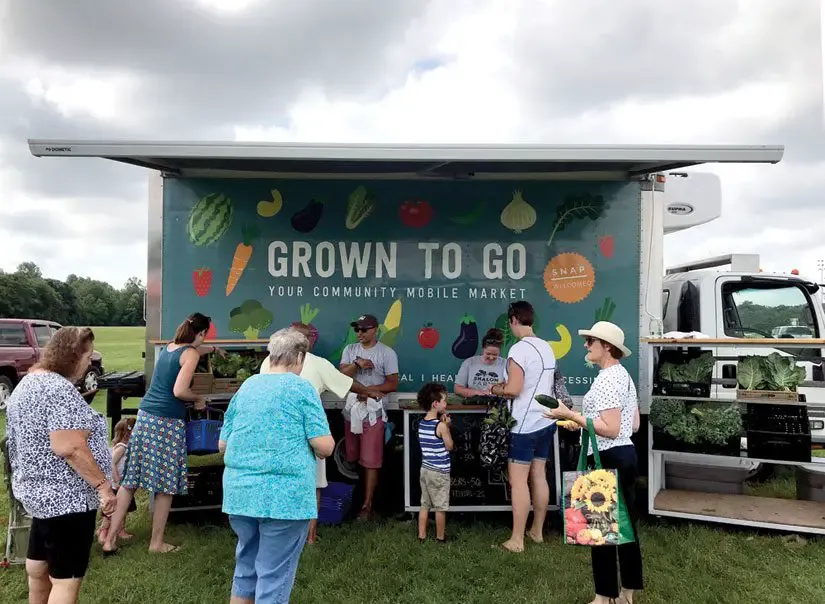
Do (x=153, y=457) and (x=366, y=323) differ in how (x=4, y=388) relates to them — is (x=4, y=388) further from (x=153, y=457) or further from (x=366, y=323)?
(x=366, y=323)

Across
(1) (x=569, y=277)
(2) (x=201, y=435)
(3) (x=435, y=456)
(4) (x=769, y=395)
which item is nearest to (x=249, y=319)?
(2) (x=201, y=435)

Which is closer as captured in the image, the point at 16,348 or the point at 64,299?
the point at 16,348

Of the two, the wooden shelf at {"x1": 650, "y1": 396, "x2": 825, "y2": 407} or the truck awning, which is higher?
the truck awning

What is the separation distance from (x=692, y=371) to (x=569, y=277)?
123cm

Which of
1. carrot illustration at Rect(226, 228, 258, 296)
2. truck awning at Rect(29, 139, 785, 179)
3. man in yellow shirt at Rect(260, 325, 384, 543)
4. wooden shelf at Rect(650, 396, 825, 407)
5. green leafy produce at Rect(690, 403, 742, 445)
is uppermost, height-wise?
truck awning at Rect(29, 139, 785, 179)

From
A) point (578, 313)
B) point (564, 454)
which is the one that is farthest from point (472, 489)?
point (578, 313)

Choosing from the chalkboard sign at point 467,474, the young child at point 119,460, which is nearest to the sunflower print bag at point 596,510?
the chalkboard sign at point 467,474

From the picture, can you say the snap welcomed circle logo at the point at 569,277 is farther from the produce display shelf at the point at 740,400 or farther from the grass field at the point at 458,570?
the grass field at the point at 458,570

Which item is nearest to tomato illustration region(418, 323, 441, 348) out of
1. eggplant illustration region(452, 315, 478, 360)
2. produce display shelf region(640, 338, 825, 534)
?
eggplant illustration region(452, 315, 478, 360)

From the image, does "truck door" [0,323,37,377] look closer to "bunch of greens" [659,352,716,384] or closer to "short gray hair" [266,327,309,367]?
"short gray hair" [266,327,309,367]

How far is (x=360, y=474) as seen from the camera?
5.52 m

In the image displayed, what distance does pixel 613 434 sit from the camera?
3176 millimetres

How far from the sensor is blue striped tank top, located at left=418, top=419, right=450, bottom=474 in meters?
4.43

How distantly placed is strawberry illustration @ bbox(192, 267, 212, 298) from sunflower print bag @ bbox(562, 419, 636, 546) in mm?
3307
